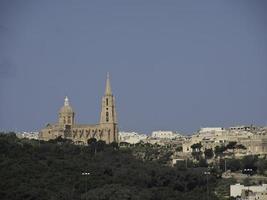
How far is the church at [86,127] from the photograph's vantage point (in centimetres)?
10069

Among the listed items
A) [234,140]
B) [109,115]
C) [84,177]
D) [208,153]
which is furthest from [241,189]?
[109,115]

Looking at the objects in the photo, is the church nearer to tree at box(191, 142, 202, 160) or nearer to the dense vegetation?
tree at box(191, 142, 202, 160)

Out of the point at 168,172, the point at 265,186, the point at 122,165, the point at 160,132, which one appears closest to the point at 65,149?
the point at 122,165

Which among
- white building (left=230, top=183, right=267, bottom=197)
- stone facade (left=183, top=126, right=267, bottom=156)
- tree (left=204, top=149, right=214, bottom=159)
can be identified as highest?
stone facade (left=183, top=126, right=267, bottom=156)

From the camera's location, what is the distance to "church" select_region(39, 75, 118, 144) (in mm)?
100688

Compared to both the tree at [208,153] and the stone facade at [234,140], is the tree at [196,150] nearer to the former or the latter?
the stone facade at [234,140]

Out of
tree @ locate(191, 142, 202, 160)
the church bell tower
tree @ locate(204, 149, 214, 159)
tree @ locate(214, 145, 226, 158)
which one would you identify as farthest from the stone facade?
the church bell tower

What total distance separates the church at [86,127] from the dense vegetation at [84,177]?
27.8 m

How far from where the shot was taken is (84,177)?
57281mm

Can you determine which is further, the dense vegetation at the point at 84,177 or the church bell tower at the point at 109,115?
the church bell tower at the point at 109,115

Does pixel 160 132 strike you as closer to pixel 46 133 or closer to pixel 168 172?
pixel 46 133

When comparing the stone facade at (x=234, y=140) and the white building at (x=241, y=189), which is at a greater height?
the stone facade at (x=234, y=140)

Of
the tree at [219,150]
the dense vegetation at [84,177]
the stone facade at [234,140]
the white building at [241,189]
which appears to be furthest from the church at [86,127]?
the white building at [241,189]

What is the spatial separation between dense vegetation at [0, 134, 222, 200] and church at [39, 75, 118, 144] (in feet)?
91.1
